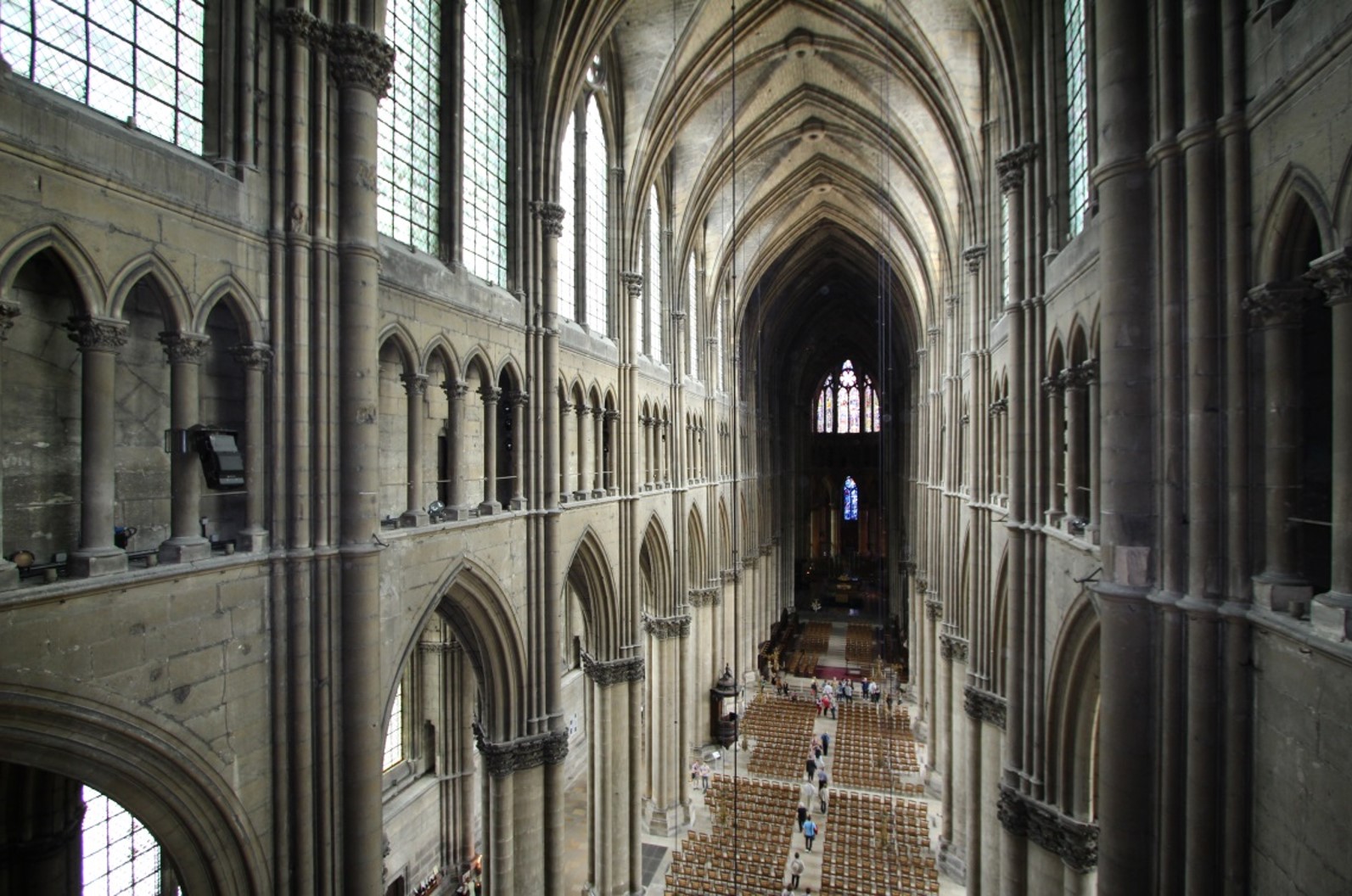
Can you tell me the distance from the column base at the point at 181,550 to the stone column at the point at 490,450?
6.20 meters

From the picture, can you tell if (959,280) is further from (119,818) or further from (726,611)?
(119,818)

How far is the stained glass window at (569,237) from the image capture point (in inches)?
734

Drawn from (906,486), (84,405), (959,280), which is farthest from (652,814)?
(906,486)

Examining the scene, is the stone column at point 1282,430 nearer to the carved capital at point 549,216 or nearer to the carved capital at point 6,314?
the carved capital at point 6,314

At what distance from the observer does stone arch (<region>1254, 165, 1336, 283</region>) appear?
5273 mm

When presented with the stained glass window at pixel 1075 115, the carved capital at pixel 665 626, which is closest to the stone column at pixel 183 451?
the stained glass window at pixel 1075 115

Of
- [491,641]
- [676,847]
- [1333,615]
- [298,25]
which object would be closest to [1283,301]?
[1333,615]

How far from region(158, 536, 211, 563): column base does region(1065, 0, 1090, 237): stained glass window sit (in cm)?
1244

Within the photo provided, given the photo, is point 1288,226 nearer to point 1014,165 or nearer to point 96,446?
point 1014,165

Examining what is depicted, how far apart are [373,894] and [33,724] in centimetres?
487

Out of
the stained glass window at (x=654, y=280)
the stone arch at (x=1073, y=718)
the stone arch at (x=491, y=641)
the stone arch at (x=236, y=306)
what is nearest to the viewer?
the stone arch at (x=236, y=306)

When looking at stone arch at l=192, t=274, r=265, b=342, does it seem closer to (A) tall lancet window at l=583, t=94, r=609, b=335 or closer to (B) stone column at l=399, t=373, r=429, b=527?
(B) stone column at l=399, t=373, r=429, b=527

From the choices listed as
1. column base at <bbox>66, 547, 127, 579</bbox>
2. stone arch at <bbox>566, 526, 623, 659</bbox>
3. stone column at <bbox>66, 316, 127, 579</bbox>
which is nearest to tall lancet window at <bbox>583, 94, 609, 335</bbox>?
stone arch at <bbox>566, 526, 623, 659</bbox>

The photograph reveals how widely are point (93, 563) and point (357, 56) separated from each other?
715cm
